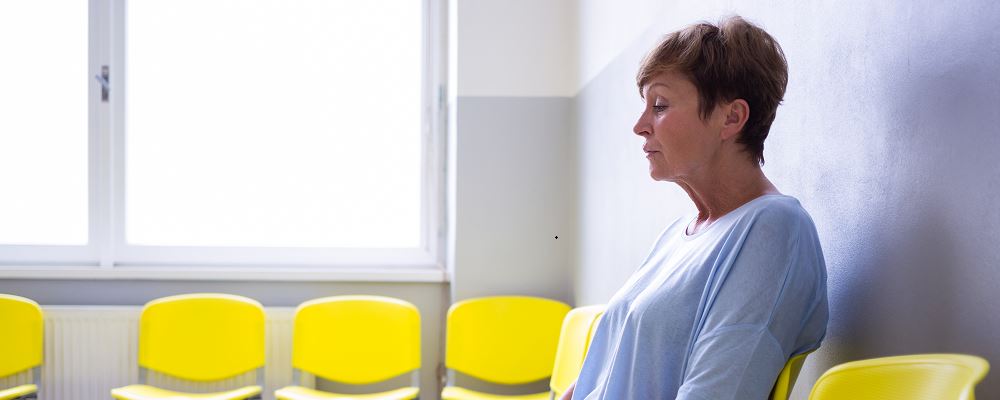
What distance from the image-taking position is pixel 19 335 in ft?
12.4

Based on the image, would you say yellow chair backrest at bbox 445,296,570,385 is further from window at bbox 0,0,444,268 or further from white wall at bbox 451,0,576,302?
window at bbox 0,0,444,268

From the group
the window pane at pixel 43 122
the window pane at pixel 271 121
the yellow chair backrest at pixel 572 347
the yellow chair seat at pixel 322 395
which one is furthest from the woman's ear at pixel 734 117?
the window pane at pixel 43 122

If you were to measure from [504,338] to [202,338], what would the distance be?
4.15ft

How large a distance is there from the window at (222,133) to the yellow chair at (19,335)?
21.0 inches

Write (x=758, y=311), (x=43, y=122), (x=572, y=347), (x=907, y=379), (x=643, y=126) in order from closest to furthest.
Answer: (x=907, y=379)
(x=758, y=311)
(x=643, y=126)
(x=572, y=347)
(x=43, y=122)

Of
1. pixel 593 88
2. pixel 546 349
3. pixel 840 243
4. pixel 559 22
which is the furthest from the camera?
pixel 559 22

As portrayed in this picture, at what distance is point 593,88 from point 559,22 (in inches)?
26.1

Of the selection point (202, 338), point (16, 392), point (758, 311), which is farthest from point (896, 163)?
point (16, 392)

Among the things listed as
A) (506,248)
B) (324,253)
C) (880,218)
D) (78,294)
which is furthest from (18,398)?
(880,218)

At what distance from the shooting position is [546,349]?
3773 millimetres

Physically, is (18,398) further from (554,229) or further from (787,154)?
(787,154)

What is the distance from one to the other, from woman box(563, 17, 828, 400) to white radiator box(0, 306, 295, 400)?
2752 millimetres

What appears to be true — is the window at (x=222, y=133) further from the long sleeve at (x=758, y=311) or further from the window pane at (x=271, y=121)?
the long sleeve at (x=758, y=311)

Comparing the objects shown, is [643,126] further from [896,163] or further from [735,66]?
[896,163]
